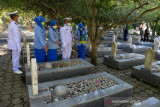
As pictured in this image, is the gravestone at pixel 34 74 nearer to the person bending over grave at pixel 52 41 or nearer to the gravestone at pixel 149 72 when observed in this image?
the person bending over grave at pixel 52 41

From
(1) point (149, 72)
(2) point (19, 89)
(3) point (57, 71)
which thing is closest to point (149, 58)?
(1) point (149, 72)

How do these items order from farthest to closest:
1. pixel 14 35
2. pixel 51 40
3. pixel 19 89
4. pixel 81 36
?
pixel 81 36 → pixel 51 40 → pixel 14 35 → pixel 19 89

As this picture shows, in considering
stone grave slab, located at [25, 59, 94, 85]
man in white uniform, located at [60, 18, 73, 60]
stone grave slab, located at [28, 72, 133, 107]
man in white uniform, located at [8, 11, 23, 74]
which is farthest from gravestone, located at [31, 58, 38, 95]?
man in white uniform, located at [60, 18, 73, 60]

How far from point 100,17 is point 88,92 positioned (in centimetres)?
298

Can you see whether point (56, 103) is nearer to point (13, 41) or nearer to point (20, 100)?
point (20, 100)

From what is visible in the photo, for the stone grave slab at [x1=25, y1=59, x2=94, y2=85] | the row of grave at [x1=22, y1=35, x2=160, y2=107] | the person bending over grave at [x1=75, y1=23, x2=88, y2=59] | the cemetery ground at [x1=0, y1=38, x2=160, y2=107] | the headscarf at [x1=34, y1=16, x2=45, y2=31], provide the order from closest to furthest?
the row of grave at [x1=22, y1=35, x2=160, y2=107], the cemetery ground at [x1=0, y1=38, x2=160, y2=107], the stone grave slab at [x1=25, y1=59, x2=94, y2=85], the headscarf at [x1=34, y1=16, x2=45, y2=31], the person bending over grave at [x1=75, y1=23, x2=88, y2=59]

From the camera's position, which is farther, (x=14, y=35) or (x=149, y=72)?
(x=14, y=35)

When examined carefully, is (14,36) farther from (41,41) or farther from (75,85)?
Answer: (75,85)

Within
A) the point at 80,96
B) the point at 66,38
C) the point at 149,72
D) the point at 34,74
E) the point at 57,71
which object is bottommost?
the point at 80,96

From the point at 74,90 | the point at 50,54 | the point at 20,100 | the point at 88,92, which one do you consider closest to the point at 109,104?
the point at 88,92

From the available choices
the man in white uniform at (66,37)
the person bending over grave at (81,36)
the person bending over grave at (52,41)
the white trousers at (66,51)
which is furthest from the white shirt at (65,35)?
the person bending over grave at (81,36)

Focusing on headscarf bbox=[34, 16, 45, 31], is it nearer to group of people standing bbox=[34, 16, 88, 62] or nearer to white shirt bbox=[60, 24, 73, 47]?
group of people standing bbox=[34, 16, 88, 62]

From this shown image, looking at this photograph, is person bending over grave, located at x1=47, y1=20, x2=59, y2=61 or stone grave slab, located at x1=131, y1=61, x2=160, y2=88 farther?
person bending over grave, located at x1=47, y1=20, x2=59, y2=61

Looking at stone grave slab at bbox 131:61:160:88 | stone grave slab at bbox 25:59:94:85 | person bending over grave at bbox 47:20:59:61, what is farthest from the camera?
person bending over grave at bbox 47:20:59:61
